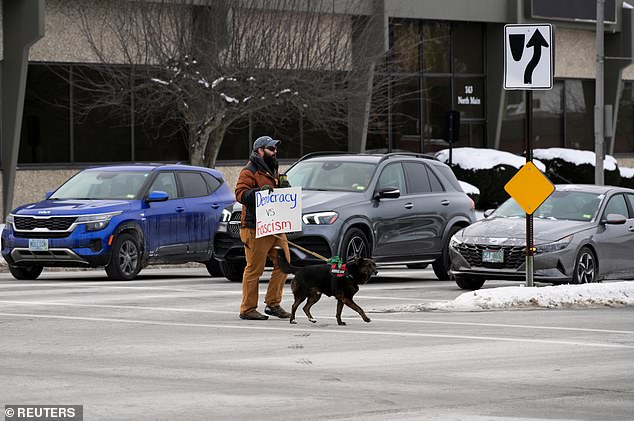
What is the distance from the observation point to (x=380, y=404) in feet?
30.9

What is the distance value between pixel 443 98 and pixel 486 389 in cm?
3585

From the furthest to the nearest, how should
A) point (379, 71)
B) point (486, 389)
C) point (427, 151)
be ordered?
point (427, 151) < point (379, 71) < point (486, 389)

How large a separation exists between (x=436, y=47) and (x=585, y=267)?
26351mm

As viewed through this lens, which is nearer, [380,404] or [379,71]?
[380,404]

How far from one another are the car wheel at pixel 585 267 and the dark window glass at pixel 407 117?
79.0 feet

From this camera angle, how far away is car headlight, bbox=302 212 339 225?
1991 centimetres

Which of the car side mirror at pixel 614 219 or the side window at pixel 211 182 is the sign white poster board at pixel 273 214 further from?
the side window at pixel 211 182

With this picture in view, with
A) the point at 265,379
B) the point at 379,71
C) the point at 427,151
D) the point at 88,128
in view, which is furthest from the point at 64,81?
the point at 265,379

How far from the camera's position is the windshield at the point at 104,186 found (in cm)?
2170

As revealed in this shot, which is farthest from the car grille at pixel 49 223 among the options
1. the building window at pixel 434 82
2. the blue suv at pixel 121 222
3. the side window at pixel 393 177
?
the building window at pixel 434 82

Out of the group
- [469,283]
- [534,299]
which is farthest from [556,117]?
[534,299]

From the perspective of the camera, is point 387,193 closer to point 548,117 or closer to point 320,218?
point 320,218

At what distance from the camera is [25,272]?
69.6 ft

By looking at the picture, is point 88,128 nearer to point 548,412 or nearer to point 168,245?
point 168,245
